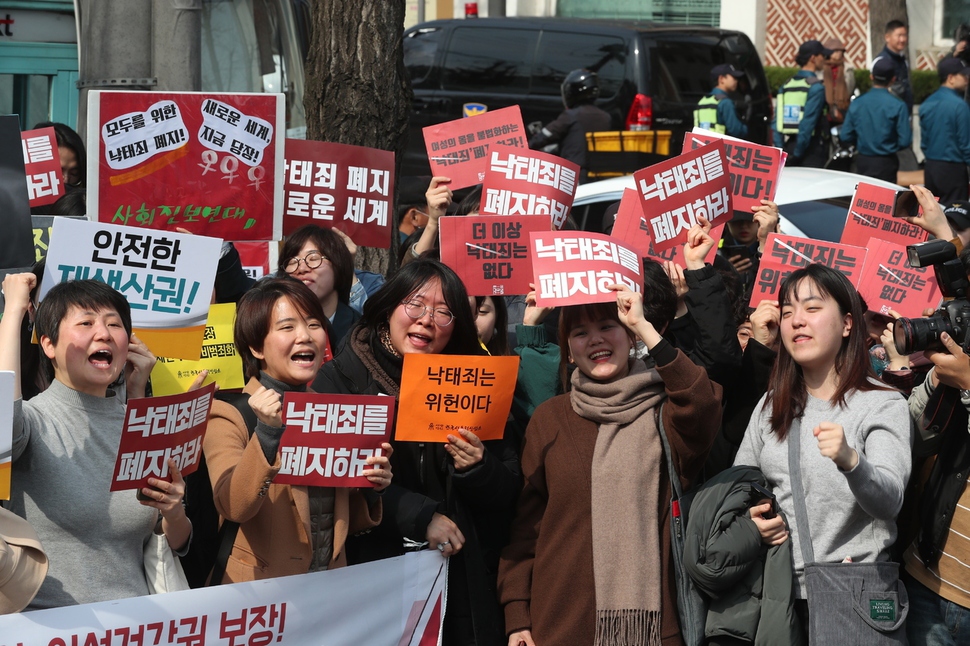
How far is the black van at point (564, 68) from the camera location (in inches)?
547

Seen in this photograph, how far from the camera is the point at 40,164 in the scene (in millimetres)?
5785

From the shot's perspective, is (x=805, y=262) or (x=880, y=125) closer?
(x=805, y=262)

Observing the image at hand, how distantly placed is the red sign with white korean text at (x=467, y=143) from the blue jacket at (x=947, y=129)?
7.49 metres

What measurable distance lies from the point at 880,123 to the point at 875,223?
7.30 meters

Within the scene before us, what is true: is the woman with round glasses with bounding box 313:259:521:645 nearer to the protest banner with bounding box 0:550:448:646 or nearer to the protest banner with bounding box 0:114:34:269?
the protest banner with bounding box 0:550:448:646

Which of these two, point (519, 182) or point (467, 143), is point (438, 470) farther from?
point (467, 143)

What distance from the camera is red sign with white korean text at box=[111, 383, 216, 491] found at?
3373mm

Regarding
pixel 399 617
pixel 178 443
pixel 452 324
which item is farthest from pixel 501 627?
pixel 178 443

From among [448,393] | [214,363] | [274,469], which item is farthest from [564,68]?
[274,469]

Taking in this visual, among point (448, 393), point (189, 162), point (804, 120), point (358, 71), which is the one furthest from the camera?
point (804, 120)

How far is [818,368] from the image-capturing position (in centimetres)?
417

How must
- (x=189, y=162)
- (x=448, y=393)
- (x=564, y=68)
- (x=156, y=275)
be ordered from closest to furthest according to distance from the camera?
(x=448, y=393)
(x=156, y=275)
(x=189, y=162)
(x=564, y=68)

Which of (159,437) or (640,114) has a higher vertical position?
(640,114)

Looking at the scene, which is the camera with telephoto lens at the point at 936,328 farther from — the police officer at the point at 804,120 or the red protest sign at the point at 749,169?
the police officer at the point at 804,120
